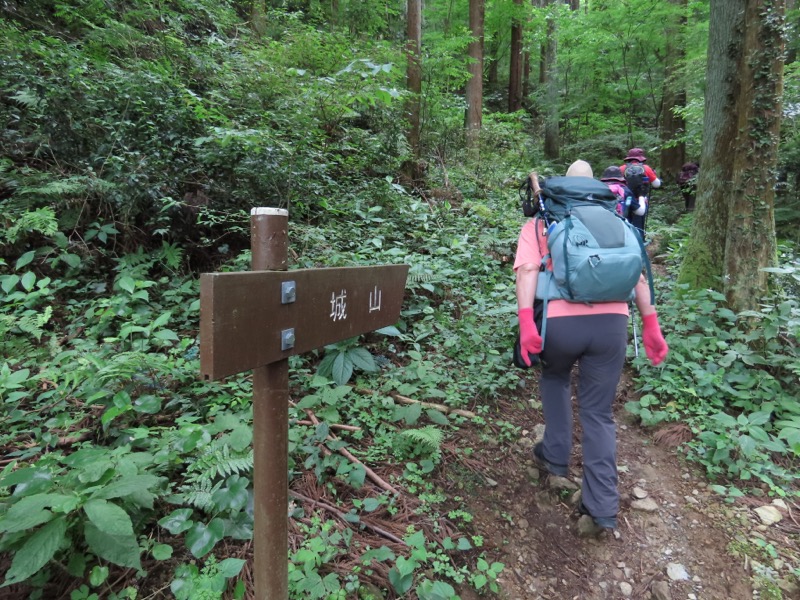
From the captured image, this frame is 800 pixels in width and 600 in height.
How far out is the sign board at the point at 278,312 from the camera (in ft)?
3.77

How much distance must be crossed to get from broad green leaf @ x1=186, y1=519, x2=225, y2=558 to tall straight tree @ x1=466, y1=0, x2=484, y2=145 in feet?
34.1

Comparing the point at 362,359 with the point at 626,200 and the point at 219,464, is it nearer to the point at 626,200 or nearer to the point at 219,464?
the point at 219,464

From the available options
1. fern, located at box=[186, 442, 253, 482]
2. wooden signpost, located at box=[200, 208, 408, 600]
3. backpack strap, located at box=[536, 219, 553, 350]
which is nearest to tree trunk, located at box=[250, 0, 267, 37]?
backpack strap, located at box=[536, 219, 553, 350]

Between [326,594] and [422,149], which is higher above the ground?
[422,149]

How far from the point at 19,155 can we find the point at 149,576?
17.4 ft

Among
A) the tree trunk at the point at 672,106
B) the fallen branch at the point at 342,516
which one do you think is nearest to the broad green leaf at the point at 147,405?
the fallen branch at the point at 342,516

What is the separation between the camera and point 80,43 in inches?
222

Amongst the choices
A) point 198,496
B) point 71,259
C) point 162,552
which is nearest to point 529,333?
point 198,496

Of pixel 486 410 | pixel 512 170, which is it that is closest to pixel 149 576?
pixel 486 410

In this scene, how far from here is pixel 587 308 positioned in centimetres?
256

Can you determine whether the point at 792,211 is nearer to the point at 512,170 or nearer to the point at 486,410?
the point at 512,170

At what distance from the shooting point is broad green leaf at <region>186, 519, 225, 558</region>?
1.96 meters

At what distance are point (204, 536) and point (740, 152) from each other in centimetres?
558

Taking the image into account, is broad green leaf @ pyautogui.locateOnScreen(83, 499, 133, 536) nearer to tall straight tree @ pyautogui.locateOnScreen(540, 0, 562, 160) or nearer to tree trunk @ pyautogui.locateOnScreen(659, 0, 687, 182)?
tree trunk @ pyautogui.locateOnScreen(659, 0, 687, 182)
